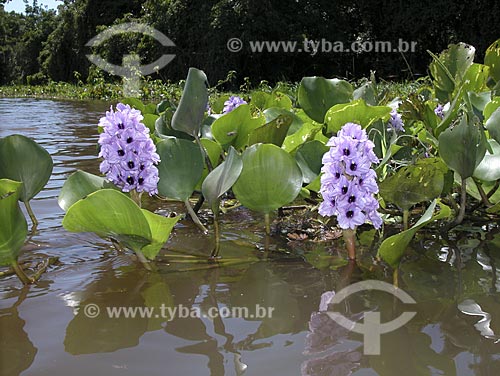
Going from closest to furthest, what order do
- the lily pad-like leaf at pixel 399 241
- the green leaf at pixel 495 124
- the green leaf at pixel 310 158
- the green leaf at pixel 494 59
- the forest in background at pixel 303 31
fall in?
the lily pad-like leaf at pixel 399 241 → the green leaf at pixel 495 124 → the green leaf at pixel 310 158 → the green leaf at pixel 494 59 → the forest in background at pixel 303 31

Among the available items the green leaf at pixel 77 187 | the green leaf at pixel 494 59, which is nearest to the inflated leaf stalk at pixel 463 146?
the green leaf at pixel 77 187

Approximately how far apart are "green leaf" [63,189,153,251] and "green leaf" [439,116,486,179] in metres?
0.72

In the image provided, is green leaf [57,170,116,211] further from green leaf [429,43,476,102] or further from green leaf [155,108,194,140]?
green leaf [429,43,476,102]

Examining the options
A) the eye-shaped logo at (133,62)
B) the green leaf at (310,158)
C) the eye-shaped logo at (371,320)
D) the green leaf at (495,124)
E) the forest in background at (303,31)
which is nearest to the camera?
the eye-shaped logo at (371,320)

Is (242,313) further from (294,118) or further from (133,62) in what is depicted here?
(133,62)

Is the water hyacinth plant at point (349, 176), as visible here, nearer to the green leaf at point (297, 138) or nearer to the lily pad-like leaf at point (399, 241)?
the lily pad-like leaf at point (399, 241)

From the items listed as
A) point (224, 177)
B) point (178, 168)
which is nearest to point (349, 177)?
point (224, 177)

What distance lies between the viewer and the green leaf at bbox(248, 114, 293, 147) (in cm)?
173

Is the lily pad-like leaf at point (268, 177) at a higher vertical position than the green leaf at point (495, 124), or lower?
lower

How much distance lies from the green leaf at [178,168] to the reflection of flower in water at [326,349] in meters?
0.62

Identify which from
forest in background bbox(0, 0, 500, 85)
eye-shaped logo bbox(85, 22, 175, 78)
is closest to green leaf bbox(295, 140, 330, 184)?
forest in background bbox(0, 0, 500, 85)

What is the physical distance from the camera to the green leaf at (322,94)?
2.08 metres

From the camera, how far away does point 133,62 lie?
18625 mm

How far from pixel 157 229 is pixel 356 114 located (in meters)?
0.76
